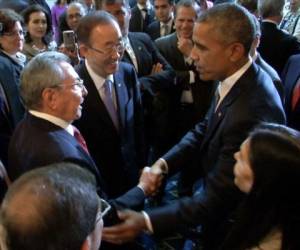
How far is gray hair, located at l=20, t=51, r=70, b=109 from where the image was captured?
5.77 ft

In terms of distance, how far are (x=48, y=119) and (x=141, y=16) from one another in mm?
3188

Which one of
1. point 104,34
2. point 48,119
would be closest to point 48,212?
point 48,119

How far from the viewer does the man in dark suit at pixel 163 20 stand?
421cm

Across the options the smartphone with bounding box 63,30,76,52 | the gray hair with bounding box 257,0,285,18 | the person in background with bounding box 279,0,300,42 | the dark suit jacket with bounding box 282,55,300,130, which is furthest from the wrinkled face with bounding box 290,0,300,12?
the smartphone with bounding box 63,30,76,52

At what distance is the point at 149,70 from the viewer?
3.08 metres

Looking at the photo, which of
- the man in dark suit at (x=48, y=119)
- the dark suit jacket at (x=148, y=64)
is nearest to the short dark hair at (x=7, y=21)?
the dark suit jacket at (x=148, y=64)

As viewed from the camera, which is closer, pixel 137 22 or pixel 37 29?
pixel 37 29

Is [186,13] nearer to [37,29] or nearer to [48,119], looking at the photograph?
[37,29]

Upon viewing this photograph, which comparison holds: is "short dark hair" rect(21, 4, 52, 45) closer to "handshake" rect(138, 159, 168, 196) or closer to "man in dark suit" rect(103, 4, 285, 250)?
"handshake" rect(138, 159, 168, 196)

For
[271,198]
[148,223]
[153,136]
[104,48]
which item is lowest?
[153,136]

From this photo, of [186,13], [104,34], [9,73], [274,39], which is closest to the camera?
[104,34]

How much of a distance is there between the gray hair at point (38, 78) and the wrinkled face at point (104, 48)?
0.50 m

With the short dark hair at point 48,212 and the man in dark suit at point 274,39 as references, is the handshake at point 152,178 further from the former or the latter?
the man in dark suit at point 274,39

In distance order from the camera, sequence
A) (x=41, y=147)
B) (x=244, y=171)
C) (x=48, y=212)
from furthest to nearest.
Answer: (x=41, y=147) < (x=244, y=171) < (x=48, y=212)
